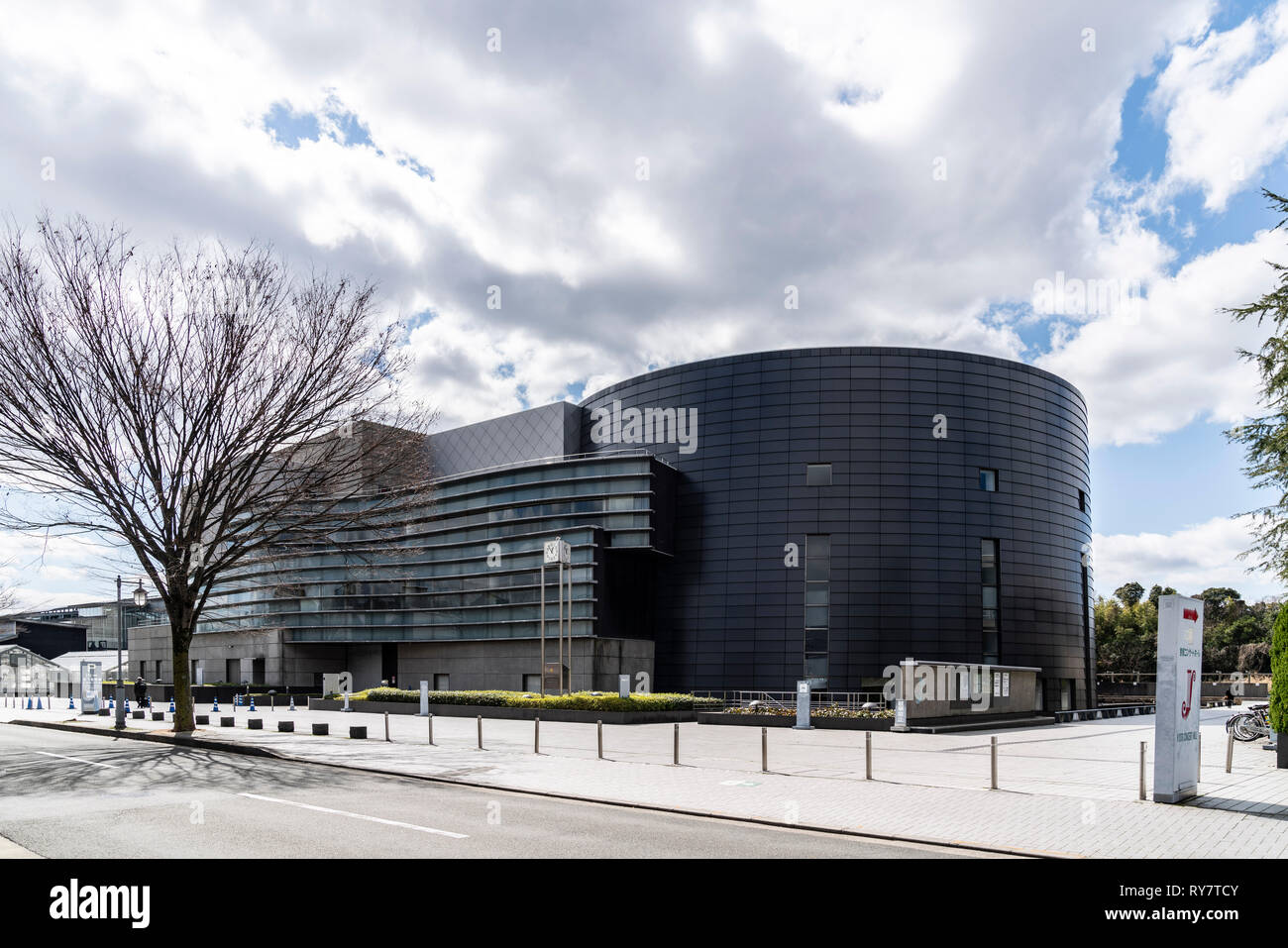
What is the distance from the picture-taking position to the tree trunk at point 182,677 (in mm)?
25172

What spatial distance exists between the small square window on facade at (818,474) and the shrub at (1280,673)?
38.4m

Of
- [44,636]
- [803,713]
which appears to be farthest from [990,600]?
[44,636]

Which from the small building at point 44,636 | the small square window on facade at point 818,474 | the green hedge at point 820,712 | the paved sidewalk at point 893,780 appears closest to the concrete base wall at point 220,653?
the small square window on facade at point 818,474

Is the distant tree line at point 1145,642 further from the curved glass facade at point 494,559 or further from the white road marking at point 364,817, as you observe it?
the white road marking at point 364,817

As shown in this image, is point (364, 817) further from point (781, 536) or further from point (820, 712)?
point (781, 536)

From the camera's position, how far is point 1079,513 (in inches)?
2532

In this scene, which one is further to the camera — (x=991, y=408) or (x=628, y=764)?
(x=991, y=408)

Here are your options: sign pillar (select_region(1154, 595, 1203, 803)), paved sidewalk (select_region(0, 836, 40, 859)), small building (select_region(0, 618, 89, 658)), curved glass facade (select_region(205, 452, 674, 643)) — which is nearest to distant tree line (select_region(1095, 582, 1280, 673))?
curved glass facade (select_region(205, 452, 674, 643))

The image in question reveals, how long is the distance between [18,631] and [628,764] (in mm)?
124108

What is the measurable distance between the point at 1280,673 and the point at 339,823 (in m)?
17.1

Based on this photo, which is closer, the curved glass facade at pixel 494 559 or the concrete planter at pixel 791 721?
the concrete planter at pixel 791 721
